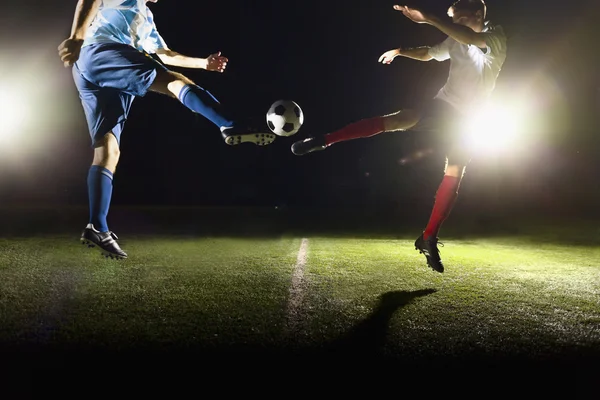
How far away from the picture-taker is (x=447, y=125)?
12.2 ft

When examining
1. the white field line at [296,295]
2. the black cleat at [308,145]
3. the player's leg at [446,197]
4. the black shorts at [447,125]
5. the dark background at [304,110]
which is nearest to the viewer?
the white field line at [296,295]

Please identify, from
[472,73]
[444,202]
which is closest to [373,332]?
[444,202]

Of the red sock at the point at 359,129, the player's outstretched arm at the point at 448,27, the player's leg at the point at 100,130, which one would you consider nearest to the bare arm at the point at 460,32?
the player's outstretched arm at the point at 448,27

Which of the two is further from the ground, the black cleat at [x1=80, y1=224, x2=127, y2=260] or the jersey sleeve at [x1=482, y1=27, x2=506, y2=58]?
the jersey sleeve at [x1=482, y1=27, x2=506, y2=58]

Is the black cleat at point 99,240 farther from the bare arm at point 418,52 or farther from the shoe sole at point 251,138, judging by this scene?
the bare arm at point 418,52

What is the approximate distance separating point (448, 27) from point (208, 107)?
184cm

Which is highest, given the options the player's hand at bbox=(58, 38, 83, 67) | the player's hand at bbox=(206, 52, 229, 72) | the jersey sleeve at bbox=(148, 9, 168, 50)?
the jersey sleeve at bbox=(148, 9, 168, 50)

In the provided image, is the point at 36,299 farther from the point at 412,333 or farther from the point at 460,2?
the point at 460,2

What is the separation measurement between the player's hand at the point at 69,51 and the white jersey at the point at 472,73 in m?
2.78

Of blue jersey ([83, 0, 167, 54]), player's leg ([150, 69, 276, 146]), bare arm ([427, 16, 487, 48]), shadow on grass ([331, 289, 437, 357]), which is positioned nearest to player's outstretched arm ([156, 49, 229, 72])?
blue jersey ([83, 0, 167, 54])

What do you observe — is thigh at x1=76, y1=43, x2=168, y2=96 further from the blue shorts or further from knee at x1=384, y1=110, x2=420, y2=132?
knee at x1=384, y1=110, x2=420, y2=132

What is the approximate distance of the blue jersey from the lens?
10.9 ft

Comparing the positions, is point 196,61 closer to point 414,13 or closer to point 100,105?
point 100,105

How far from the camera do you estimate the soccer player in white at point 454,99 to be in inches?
140
